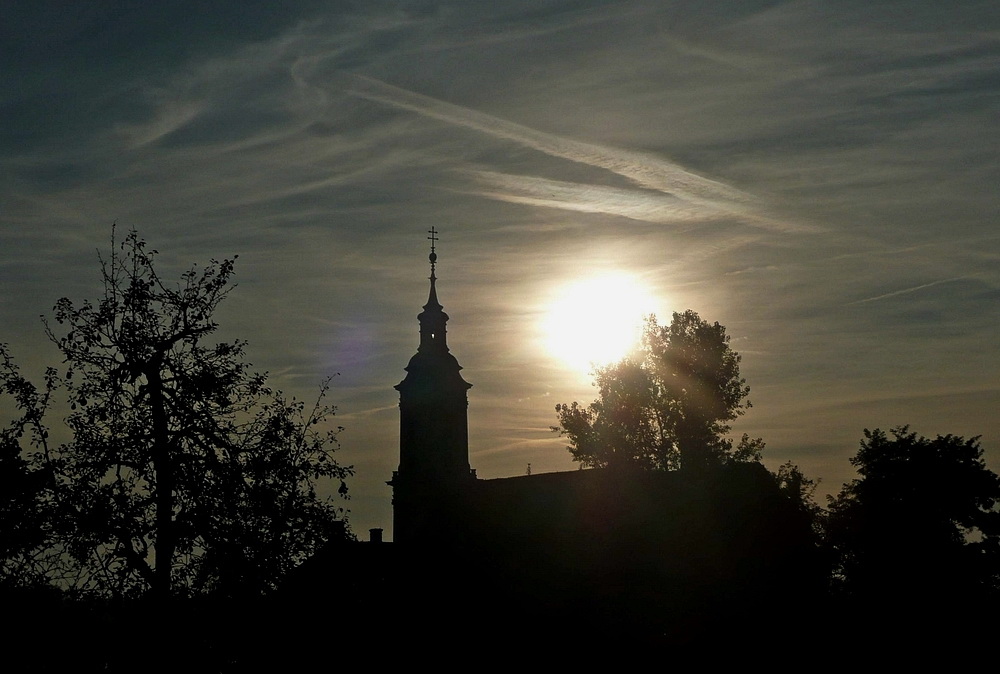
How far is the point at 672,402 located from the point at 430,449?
1445 centimetres

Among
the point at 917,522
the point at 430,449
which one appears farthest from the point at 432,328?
the point at 917,522

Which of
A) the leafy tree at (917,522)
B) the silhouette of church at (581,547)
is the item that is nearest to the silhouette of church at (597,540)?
the silhouette of church at (581,547)

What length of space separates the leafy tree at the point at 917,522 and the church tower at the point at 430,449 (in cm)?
2223

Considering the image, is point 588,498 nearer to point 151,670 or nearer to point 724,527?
point 724,527

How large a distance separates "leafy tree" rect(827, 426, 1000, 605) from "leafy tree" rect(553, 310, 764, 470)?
7532 mm

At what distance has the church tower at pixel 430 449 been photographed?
1981 inches

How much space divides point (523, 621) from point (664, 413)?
57.7ft

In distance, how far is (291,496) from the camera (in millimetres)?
17641

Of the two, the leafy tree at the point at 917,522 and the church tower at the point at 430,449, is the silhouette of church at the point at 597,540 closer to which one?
the church tower at the point at 430,449

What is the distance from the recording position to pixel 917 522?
5428 cm

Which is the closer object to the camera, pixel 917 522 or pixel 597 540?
pixel 597 540

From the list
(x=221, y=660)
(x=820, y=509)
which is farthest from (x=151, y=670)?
(x=820, y=509)

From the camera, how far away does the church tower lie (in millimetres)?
50312

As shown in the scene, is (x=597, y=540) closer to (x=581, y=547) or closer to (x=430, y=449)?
(x=581, y=547)
